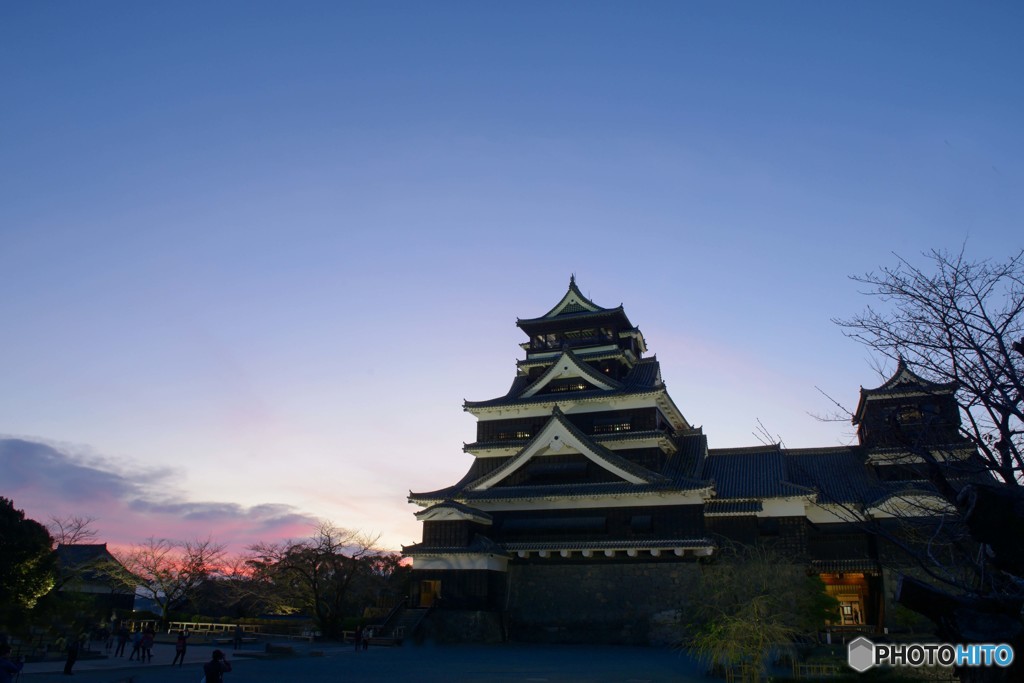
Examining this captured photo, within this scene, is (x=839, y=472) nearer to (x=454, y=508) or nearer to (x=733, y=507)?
(x=733, y=507)

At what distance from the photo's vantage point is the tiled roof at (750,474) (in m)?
31.5

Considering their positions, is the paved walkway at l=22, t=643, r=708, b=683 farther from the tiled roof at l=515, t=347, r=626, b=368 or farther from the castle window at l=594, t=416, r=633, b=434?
the tiled roof at l=515, t=347, r=626, b=368

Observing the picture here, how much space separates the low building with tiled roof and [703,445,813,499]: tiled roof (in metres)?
0.10

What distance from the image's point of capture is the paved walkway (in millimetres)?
18328

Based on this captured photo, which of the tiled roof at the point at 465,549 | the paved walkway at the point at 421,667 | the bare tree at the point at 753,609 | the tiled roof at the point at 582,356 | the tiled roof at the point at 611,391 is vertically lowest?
the paved walkway at the point at 421,667

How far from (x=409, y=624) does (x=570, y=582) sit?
7424 millimetres

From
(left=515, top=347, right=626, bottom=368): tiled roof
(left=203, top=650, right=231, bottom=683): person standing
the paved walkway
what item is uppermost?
(left=515, top=347, right=626, bottom=368): tiled roof

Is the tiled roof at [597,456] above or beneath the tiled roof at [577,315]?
beneath

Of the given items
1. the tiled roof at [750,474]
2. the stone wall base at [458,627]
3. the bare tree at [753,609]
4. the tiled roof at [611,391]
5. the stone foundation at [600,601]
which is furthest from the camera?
the tiled roof at [611,391]

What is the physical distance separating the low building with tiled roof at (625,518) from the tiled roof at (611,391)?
0.16 meters

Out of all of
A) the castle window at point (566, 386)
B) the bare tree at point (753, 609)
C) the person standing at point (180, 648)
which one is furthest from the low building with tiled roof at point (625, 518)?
the person standing at point (180, 648)

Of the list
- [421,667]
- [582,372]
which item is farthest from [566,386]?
[421,667]

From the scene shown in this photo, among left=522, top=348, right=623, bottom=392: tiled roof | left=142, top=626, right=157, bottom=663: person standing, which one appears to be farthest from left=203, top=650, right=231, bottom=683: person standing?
left=522, top=348, right=623, bottom=392: tiled roof

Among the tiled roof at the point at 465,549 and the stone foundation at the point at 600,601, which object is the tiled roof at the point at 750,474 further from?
the tiled roof at the point at 465,549
